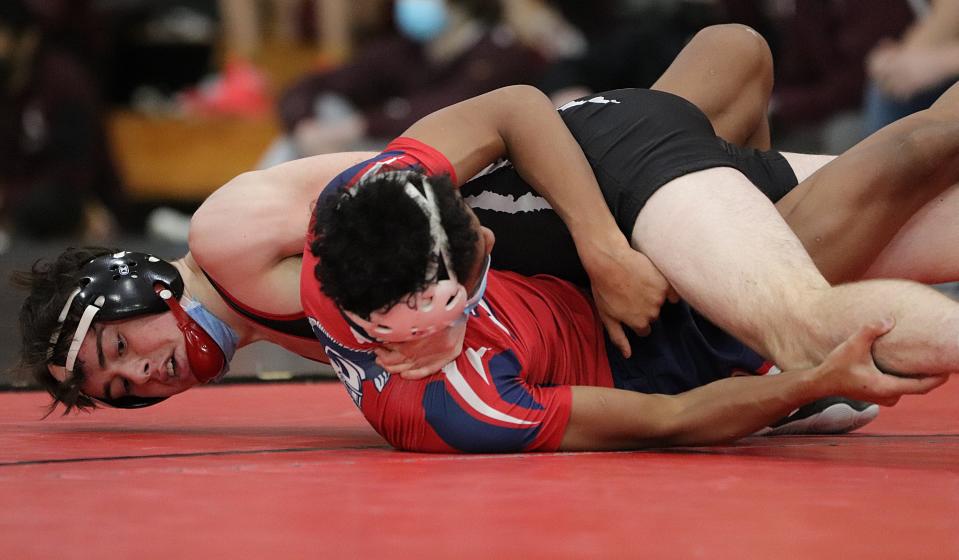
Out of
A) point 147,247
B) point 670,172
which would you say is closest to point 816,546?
point 670,172

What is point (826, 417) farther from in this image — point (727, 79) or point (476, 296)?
point (476, 296)

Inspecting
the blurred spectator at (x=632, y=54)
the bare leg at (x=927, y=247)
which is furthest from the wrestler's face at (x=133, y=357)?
the blurred spectator at (x=632, y=54)

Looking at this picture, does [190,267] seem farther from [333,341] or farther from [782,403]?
[782,403]

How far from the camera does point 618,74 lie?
6.20 meters

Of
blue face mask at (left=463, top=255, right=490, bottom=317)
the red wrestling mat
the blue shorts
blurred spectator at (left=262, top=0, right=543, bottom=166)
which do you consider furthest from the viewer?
blurred spectator at (left=262, top=0, right=543, bottom=166)

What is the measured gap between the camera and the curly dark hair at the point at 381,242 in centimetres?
187

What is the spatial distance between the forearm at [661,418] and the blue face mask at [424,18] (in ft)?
16.5

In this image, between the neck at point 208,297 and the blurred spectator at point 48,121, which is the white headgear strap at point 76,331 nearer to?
the neck at point 208,297

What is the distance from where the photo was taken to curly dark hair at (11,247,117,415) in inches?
103

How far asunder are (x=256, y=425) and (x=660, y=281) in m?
0.99

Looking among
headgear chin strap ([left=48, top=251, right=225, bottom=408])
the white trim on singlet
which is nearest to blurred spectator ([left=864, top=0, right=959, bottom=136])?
the white trim on singlet

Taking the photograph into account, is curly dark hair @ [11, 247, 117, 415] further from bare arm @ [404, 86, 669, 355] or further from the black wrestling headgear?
bare arm @ [404, 86, 669, 355]

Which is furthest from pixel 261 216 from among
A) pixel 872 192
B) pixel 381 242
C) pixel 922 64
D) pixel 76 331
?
pixel 922 64

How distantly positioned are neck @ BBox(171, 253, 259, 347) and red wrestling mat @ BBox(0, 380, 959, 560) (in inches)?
10.3
